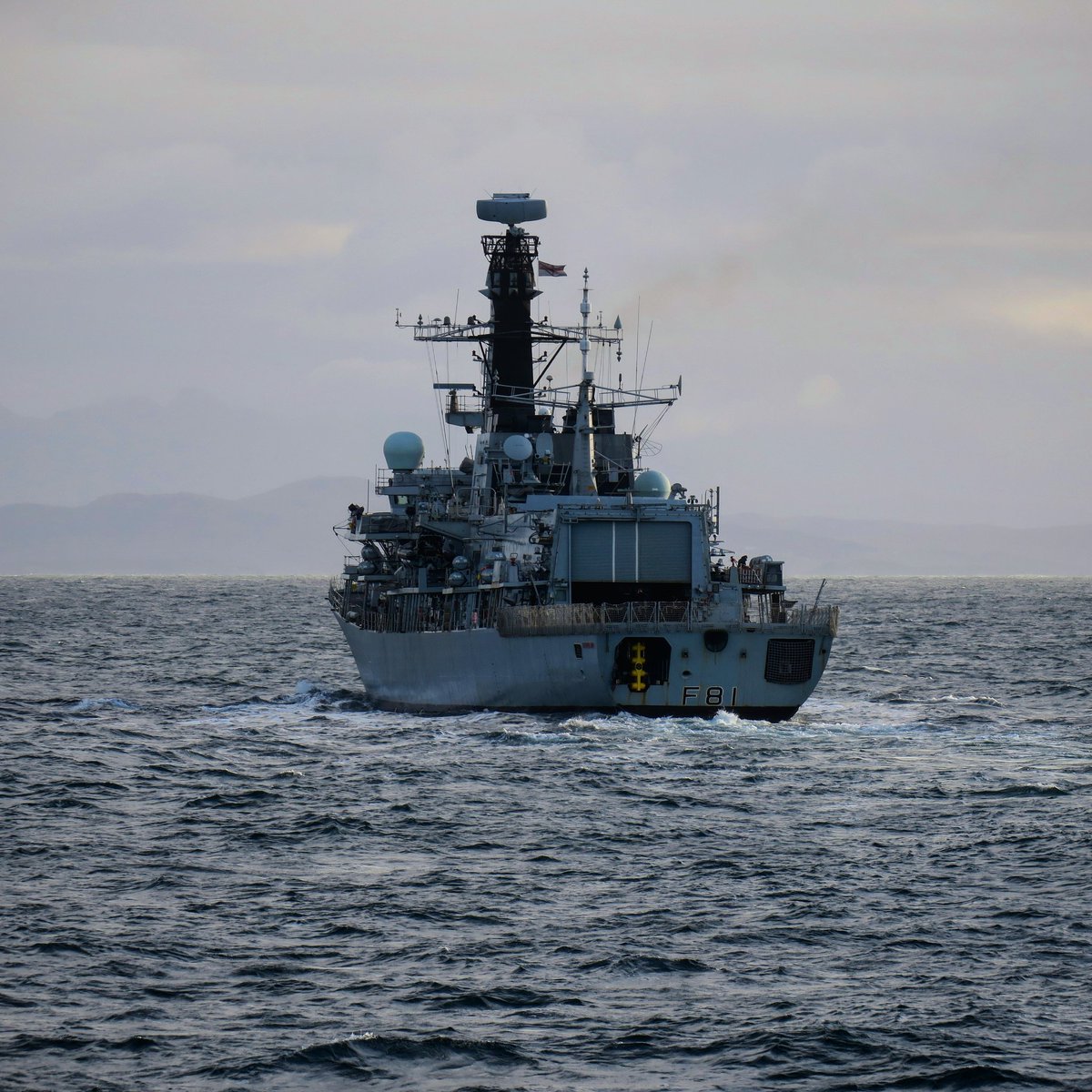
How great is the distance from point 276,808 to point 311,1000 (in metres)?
12.8

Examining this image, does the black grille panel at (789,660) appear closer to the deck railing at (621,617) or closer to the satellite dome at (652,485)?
the deck railing at (621,617)

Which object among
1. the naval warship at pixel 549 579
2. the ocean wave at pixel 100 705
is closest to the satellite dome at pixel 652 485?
the naval warship at pixel 549 579

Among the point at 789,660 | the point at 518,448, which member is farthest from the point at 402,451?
the point at 789,660

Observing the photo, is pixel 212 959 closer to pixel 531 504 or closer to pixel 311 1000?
pixel 311 1000

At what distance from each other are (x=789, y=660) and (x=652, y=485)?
1233cm

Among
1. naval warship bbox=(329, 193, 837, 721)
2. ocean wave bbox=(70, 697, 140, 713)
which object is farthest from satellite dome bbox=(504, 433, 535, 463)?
ocean wave bbox=(70, 697, 140, 713)

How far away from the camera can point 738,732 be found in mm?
43031

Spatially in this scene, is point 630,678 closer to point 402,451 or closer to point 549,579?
point 549,579

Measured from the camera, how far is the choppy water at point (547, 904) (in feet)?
60.2

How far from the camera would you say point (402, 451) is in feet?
205

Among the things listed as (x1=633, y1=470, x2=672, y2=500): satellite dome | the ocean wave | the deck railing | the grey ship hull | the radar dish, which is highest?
the radar dish

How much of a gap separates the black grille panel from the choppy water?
1.38 m

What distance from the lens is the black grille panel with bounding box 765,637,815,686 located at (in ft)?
147

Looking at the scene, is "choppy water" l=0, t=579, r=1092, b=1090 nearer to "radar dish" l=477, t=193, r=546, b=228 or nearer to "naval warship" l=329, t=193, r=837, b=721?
"naval warship" l=329, t=193, r=837, b=721
